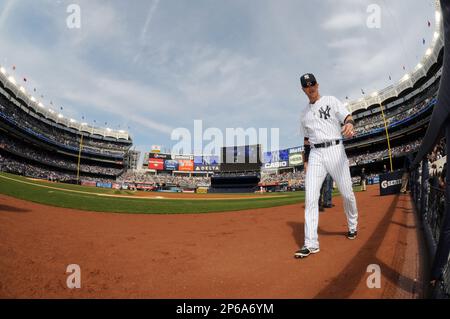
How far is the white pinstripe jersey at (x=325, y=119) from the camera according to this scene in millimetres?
3396

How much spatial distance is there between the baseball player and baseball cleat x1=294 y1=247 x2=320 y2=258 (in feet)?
0.70

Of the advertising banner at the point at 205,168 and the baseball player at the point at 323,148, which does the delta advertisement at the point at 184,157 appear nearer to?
the advertising banner at the point at 205,168

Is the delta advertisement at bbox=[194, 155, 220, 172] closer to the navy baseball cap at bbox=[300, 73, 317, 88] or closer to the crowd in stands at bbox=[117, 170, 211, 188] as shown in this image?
the crowd in stands at bbox=[117, 170, 211, 188]

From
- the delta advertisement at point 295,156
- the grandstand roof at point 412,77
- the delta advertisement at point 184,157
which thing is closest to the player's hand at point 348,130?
the grandstand roof at point 412,77

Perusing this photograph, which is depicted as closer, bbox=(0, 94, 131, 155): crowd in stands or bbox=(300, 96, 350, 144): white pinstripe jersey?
bbox=(300, 96, 350, 144): white pinstripe jersey

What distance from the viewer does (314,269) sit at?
250 centimetres

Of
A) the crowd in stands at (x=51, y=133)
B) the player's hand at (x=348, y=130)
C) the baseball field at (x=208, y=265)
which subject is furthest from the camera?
the crowd in stands at (x=51, y=133)

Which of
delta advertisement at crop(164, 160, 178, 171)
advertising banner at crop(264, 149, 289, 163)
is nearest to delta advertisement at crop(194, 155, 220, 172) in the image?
delta advertisement at crop(164, 160, 178, 171)

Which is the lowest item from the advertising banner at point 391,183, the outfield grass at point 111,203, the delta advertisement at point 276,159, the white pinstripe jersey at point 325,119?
the outfield grass at point 111,203

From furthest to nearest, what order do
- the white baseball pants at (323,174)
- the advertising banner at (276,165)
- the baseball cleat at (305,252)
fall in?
1. the advertising banner at (276,165)
2. the white baseball pants at (323,174)
3. the baseball cleat at (305,252)

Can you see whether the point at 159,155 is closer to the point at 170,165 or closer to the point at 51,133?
the point at 170,165

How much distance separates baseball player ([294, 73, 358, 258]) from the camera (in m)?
3.31

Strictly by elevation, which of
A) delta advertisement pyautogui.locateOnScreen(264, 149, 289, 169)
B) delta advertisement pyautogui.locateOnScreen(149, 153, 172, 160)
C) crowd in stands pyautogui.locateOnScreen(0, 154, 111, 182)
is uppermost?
delta advertisement pyautogui.locateOnScreen(149, 153, 172, 160)

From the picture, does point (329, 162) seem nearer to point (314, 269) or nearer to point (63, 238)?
point (314, 269)
